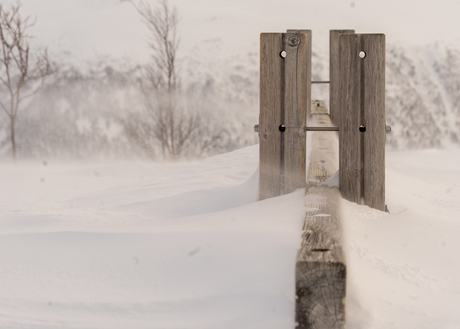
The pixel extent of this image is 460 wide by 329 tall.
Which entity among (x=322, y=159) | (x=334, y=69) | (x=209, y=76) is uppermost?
(x=209, y=76)

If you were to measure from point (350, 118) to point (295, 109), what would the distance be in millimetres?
255

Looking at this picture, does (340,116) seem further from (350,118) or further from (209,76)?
(209,76)

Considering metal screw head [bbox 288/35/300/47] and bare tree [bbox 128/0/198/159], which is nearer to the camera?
metal screw head [bbox 288/35/300/47]

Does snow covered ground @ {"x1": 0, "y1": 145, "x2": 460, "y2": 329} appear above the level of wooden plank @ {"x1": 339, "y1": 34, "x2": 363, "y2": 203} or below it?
below

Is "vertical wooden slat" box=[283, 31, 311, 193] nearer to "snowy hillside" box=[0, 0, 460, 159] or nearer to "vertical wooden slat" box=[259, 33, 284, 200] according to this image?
"vertical wooden slat" box=[259, 33, 284, 200]

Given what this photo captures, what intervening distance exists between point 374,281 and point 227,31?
1244cm

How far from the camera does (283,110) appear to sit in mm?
2064

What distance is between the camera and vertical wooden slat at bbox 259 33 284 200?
6.66 ft

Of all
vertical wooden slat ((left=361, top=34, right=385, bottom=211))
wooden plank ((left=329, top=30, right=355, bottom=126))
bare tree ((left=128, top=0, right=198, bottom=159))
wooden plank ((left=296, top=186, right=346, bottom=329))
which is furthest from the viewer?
bare tree ((left=128, top=0, right=198, bottom=159))

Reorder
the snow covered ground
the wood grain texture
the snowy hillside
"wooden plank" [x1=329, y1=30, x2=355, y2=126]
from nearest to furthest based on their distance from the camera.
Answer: the snow covered ground → the wood grain texture → "wooden plank" [x1=329, y1=30, x2=355, y2=126] → the snowy hillside

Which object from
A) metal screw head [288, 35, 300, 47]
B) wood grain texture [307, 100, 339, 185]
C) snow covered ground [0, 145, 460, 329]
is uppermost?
metal screw head [288, 35, 300, 47]

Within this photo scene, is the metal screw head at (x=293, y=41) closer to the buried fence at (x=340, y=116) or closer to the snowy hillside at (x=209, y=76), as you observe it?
the buried fence at (x=340, y=116)

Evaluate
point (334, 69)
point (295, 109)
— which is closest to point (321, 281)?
point (295, 109)

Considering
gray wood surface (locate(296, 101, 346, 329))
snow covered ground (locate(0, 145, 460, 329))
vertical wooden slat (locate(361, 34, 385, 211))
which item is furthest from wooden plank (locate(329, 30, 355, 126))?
gray wood surface (locate(296, 101, 346, 329))
